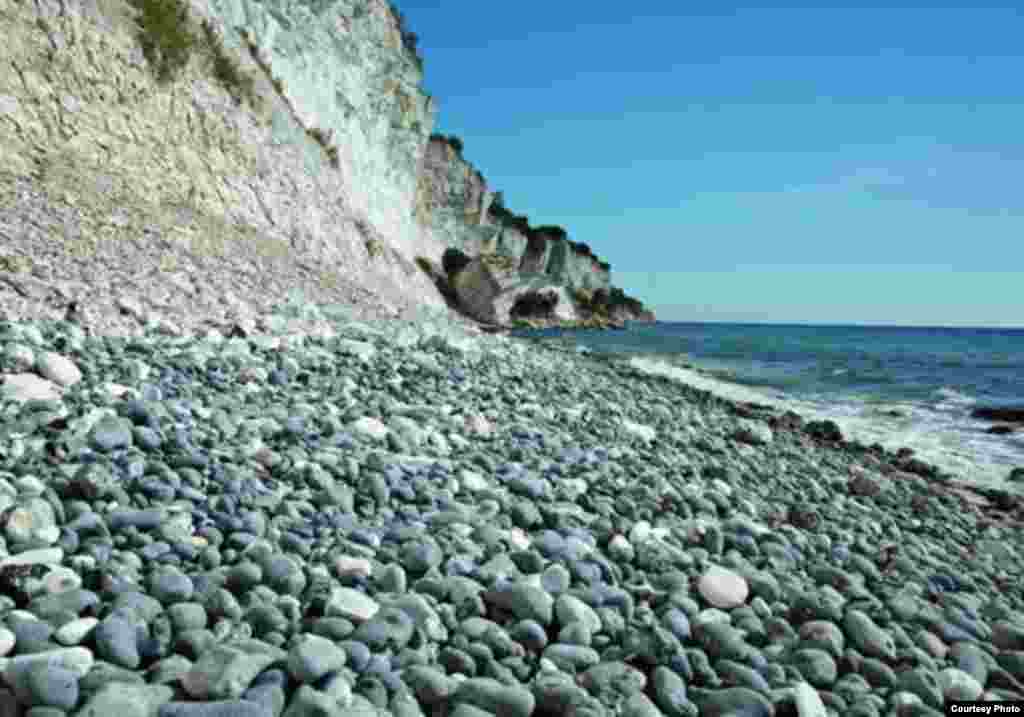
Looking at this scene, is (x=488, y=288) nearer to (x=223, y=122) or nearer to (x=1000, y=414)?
(x=223, y=122)

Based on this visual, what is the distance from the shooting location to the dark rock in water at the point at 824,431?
26.4 feet

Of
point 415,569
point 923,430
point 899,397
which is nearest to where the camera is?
point 415,569

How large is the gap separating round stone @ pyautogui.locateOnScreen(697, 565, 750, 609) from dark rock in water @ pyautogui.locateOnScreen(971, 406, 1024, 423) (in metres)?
11.4

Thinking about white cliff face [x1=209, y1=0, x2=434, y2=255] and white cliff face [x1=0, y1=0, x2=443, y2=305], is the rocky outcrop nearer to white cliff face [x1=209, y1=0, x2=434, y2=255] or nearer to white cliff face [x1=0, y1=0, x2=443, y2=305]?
white cliff face [x1=209, y1=0, x2=434, y2=255]

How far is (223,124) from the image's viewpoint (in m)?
14.1

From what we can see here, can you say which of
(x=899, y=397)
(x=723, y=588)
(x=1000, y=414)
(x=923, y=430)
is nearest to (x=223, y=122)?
(x=723, y=588)

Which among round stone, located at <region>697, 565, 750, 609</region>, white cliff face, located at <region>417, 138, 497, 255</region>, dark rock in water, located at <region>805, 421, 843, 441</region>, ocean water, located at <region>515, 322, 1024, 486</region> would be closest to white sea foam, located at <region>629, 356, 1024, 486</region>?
ocean water, located at <region>515, 322, 1024, 486</region>

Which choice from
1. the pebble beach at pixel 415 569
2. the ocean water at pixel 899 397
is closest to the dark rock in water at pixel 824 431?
the ocean water at pixel 899 397

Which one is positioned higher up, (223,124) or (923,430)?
(223,124)

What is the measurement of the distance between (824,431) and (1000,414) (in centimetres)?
553

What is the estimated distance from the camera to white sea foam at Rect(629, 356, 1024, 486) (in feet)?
24.7

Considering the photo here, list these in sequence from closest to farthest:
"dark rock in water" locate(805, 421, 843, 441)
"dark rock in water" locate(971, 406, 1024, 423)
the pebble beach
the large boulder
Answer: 1. the pebble beach
2. "dark rock in water" locate(805, 421, 843, 441)
3. "dark rock in water" locate(971, 406, 1024, 423)
4. the large boulder

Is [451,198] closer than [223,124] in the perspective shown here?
No

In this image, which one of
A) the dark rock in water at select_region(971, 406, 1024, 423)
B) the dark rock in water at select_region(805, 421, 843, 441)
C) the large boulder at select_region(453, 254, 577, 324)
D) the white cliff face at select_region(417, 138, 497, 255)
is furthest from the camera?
the white cliff face at select_region(417, 138, 497, 255)
